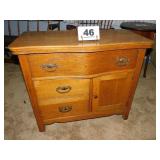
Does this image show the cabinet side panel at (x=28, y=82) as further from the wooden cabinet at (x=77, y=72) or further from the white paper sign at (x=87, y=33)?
the white paper sign at (x=87, y=33)

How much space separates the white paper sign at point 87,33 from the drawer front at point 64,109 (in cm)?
56

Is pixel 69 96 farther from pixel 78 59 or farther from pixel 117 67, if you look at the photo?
pixel 117 67

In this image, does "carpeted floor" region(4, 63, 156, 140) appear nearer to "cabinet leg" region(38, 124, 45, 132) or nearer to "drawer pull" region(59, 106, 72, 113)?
"cabinet leg" region(38, 124, 45, 132)

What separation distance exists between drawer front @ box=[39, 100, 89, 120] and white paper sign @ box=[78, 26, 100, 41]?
1.83 ft

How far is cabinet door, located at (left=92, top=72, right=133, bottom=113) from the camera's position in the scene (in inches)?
52.1

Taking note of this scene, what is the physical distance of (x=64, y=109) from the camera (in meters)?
1.43

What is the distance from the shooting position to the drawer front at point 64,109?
1.39 m

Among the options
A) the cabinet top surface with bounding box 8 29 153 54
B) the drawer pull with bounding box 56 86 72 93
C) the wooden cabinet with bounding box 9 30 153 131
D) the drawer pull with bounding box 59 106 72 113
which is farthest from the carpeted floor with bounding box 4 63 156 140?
the cabinet top surface with bounding box 8 29 153 54

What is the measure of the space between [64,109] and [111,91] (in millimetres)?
450

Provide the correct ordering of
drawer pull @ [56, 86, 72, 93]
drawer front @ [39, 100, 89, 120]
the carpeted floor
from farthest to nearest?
the carpeted floor, drawer front @ [39, 100, 89, 120], drawer pull @ [56, 86, 72, 93]

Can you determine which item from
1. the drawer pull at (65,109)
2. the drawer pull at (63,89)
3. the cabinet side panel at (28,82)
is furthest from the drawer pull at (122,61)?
the cabinet side panel at (28,82)

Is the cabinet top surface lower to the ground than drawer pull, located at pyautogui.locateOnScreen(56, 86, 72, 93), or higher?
higher

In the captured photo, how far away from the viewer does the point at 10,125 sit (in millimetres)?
1627

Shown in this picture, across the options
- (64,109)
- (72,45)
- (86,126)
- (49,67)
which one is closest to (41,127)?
(64,109)
